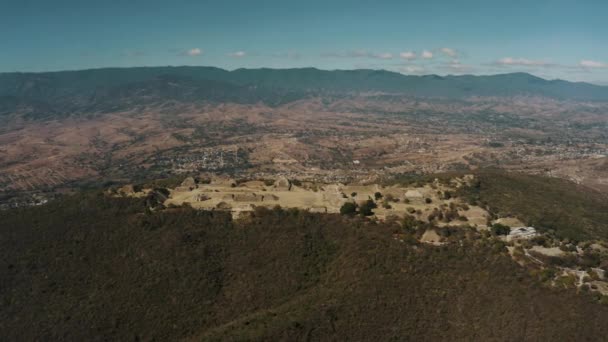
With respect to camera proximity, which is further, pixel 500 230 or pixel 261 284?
pixel 500 230

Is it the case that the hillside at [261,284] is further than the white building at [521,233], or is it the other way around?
the white building at [521,233]

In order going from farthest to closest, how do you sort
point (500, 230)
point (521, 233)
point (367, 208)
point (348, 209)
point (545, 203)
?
1. point (545, 203)
2. point (367, 208)
3. point (348, 209)
4. point (521, 233)
5. point (500, 230)

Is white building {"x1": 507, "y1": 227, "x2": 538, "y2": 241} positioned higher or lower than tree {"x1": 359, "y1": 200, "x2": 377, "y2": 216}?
lower

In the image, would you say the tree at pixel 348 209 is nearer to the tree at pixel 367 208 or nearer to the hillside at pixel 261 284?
the tree at pixel 367 208

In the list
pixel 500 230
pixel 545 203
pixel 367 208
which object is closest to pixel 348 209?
pixel 367 208

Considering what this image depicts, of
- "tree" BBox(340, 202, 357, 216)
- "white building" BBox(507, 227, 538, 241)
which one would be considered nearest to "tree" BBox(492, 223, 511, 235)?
"white building" BBox(507, 227, 538, 241)

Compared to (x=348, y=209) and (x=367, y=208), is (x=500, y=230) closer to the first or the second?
(x=367, y=208)

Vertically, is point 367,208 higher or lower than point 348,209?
lower

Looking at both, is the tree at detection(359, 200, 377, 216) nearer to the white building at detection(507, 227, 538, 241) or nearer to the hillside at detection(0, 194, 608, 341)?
the hillside at detection(0, 194, 608, 341)

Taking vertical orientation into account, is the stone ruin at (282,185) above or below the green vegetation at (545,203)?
above

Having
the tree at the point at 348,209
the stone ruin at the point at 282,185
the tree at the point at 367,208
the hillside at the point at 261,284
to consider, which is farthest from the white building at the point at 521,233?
the stone ruin at the point at 282,185
